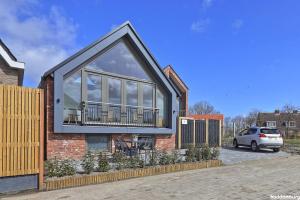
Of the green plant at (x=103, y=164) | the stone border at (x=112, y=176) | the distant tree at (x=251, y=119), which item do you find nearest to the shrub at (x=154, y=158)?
the stone border at (x=112, y=176)

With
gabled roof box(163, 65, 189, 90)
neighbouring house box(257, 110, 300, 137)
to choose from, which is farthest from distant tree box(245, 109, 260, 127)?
gabled roof box(163, 65, 189, 90)

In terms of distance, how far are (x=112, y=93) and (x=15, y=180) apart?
10.8m

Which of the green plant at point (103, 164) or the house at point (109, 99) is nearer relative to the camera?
the green plant at point (103, 164)

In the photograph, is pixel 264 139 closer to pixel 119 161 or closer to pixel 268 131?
pixel 268 131

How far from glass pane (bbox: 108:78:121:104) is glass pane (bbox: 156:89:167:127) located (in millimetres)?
3102

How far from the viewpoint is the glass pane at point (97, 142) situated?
19.3m

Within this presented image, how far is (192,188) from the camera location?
11.2 metres

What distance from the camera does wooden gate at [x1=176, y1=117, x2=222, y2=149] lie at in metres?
26.0

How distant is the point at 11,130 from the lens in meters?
10.3

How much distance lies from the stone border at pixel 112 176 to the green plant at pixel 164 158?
13.4 inches

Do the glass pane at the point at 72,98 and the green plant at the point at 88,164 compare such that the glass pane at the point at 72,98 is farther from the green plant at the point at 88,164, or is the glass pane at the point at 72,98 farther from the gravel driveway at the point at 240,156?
the gravel driveway at the point at 240,156

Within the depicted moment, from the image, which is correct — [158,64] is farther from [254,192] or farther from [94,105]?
[254,192]

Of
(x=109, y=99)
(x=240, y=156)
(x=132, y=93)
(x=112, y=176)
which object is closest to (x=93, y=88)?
(x=109, y=99)

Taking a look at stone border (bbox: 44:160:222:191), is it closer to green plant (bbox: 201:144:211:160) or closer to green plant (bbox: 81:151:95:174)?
green plant (bbox: 81:151:95:174)
